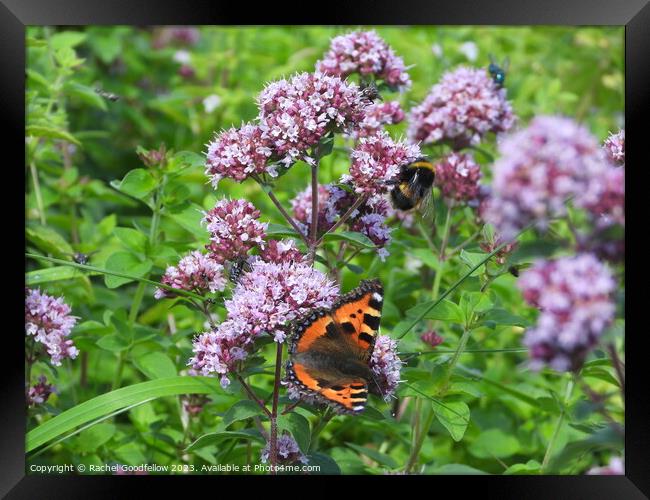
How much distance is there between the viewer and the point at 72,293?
9.35 feet

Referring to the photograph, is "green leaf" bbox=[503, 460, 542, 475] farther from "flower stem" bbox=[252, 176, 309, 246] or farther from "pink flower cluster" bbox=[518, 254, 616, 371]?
"pink flower cluster" bbox=[518, 254, 616, 371]

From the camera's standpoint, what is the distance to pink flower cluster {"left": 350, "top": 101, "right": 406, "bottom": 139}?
2.36 meters

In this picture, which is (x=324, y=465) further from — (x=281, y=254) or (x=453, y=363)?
(x=281, y=254)

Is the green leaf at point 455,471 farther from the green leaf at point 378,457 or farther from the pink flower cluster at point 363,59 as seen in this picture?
the pink flower cluster at point 363,59

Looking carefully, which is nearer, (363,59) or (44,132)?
(363,59)

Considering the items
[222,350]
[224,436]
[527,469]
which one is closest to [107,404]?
[224,436]

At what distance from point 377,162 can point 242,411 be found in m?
0.71

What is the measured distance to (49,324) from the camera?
2.20 metres

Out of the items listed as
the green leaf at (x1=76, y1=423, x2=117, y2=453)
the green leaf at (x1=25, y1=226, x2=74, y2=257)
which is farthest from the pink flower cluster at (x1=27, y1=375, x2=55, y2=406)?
the green leaf at (x1=25, y1=226, x2=74, y2=257)

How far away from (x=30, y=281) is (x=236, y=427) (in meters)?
0.80

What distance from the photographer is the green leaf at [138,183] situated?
7.66 ft
